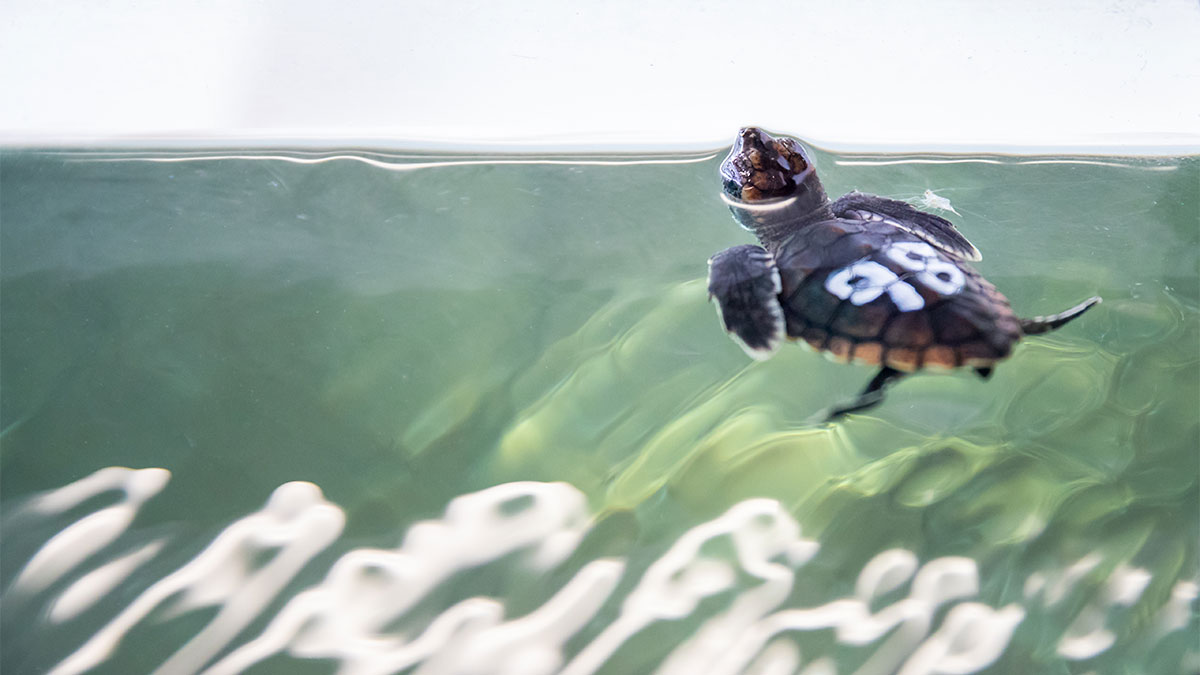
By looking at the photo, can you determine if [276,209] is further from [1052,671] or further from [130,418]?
[1052,671]

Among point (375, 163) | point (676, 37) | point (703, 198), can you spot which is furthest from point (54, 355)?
point (676, 37)

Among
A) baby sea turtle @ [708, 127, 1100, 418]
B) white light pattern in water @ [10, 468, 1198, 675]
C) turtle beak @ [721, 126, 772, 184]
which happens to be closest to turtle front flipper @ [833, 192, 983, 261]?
baby sea turtle @ [708, 127, 1100, 418]

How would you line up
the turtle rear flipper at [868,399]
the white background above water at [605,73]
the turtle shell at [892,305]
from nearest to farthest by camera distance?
the turtle shell at [892,305] → the turtle rear flipper at [868,399] → the white background above water at [605,73]

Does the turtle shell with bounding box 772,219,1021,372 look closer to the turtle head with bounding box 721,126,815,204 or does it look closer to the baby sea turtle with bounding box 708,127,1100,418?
the baby sea turtle with bounding box 708,127,1100,418

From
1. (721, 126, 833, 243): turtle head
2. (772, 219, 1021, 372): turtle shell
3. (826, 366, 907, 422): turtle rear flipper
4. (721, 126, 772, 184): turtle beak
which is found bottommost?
(826, 366, 907, 422): turtle rear flipper

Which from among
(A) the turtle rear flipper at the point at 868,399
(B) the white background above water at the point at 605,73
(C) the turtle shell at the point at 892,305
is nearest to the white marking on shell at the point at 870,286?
(C) the turtle shell at the point at 892,305

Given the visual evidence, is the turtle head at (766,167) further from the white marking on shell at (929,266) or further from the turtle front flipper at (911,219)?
the white marking on shell at (929,266)
